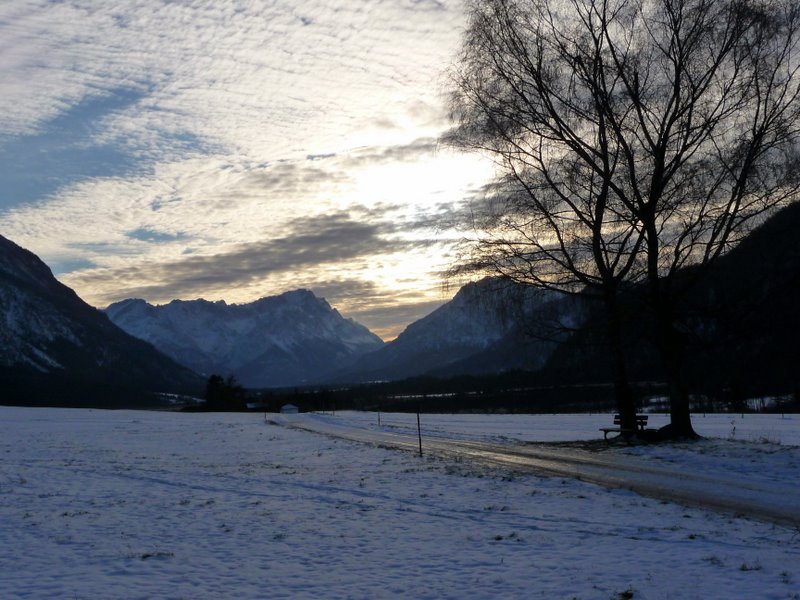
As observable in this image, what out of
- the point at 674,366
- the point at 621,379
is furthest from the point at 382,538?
the point at 621,379

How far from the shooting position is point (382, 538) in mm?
12516

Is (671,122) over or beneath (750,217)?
over

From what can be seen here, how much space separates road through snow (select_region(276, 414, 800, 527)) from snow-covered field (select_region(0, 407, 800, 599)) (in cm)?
95

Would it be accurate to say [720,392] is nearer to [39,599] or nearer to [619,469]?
[619,469]

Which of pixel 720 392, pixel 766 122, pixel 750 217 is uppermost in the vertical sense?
pixel 766 122

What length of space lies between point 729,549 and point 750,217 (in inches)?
575

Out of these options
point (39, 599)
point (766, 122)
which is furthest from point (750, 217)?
point (39, 599)

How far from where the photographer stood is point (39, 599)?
9070mm

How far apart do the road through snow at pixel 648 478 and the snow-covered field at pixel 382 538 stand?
95 centimetres

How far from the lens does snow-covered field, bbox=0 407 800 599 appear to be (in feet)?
30.7

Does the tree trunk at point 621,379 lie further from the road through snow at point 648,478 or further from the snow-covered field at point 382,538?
the snow-covered field at point 382,538

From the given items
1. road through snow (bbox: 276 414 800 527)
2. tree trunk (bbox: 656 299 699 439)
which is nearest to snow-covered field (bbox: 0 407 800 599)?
road through snow (bbox: 276 414 800 527)

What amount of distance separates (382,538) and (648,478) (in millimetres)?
8753

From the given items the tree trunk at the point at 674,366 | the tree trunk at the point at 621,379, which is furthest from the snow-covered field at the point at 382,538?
the tree trunk at the point at 621,379
